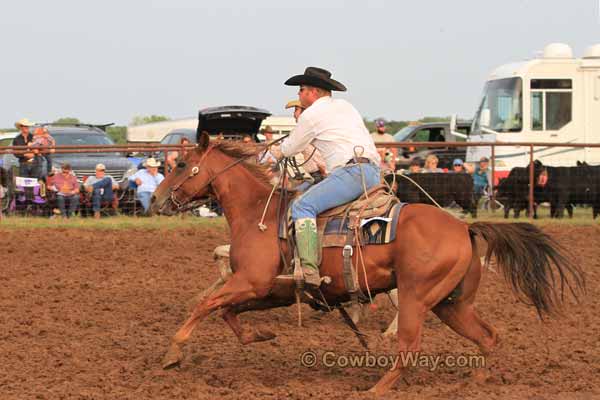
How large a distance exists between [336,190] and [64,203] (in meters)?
9.34

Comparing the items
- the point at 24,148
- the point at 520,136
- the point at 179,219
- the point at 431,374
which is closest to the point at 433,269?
the point at 431,374

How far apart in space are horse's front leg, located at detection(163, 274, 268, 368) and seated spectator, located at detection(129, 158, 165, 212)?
8.79 metres

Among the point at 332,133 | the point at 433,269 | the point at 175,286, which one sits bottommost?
the point at 175,286

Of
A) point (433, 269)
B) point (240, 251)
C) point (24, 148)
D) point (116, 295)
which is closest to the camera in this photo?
point (433, 269)

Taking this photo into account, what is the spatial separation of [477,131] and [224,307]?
1559cm

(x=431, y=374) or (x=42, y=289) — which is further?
(x=42, y=289)

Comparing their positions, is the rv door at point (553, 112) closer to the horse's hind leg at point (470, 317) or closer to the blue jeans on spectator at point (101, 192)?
the blue jeans on spectator at point (101, 192)

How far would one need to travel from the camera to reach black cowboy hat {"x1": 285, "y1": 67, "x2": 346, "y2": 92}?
735 cm

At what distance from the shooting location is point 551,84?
21125 millimetres

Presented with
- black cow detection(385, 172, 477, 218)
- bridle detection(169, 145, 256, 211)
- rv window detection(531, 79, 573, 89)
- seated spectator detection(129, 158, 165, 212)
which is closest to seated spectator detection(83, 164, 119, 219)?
seated spectator detection(129, 158, 165, 212)

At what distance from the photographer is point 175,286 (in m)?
11.2

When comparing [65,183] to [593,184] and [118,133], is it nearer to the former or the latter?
[593,184]

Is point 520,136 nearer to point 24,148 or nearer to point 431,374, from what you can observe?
point 24,148

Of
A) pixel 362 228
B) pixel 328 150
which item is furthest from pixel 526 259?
pixel 328 150
